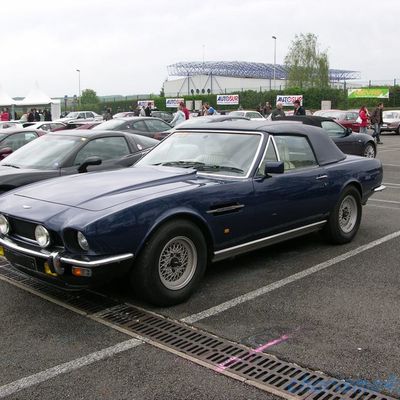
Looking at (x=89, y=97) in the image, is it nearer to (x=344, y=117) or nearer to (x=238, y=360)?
(x=344, y=117)

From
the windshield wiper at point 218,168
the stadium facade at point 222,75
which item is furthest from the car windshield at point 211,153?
the stadium facade at point 222,75

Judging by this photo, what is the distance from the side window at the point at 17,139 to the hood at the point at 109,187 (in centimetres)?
587

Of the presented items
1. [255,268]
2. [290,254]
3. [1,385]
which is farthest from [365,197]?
[1,385]

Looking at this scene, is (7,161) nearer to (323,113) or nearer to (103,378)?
(103,378)

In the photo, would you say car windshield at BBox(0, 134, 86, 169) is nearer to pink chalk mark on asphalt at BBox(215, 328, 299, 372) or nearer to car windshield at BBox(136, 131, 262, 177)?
car windshield at BBox(136, 131, 262, 177)

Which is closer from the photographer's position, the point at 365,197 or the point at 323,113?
the point at 365,197

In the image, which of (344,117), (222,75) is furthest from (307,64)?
(344,117)

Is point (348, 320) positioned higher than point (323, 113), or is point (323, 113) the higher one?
point (323, 113)

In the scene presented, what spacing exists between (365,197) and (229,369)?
4020mm

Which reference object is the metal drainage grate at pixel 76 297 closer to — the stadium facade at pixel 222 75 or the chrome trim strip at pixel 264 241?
the chrome trim strip at pixel 264 241

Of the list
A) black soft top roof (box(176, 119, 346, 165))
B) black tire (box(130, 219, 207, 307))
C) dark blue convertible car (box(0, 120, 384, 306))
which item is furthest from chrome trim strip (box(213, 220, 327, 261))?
black soft top roof (box(176, 119, 346, 165))

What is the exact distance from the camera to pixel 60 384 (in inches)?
128

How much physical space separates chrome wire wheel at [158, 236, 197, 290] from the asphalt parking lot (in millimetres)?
223

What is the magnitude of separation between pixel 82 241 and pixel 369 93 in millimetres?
41556
